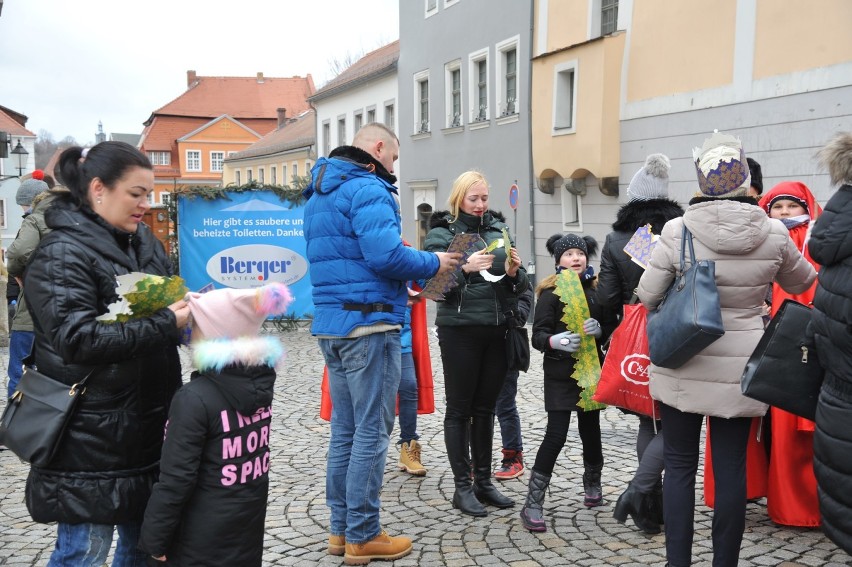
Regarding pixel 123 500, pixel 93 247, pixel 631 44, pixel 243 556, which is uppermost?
pixel 631 44

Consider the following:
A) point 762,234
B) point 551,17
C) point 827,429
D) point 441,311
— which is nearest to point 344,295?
point 441,311

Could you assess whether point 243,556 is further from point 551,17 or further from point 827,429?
point 551,17

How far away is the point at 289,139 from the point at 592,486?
48795mm

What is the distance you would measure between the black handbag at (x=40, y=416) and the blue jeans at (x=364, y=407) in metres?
1.59

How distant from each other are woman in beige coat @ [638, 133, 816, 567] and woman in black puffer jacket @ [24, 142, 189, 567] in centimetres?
207

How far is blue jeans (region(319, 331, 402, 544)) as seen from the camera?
4.22 meters

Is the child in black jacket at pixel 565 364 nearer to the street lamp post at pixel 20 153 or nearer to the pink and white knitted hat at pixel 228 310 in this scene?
the pink and white knitted hat at pixel 228 310

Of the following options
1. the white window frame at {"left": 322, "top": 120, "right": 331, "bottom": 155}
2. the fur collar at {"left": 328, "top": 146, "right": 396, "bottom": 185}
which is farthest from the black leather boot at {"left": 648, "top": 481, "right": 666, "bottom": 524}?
the white window frame at {"left": 322, "top": 120, "right": 331, "bottom": 155}

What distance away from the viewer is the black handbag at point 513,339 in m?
4.97

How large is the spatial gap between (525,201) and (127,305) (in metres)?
18.7

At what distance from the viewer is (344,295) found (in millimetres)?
4199

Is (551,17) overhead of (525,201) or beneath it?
overhead

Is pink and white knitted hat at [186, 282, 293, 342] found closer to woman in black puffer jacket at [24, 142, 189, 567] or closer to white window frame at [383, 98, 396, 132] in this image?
woman in black puffer jacket at [24, 142, 189, 567]

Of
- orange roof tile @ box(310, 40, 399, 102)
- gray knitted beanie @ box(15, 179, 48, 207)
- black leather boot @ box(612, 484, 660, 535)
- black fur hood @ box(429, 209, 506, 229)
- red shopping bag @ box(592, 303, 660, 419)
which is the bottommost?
black leather boot @ box(612, 484, 660, 535)
